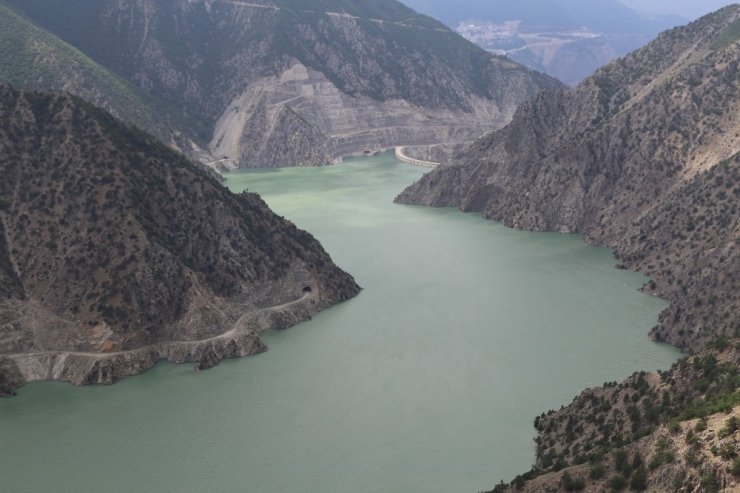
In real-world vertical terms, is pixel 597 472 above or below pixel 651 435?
below

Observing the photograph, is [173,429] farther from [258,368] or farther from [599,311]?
[599,311]

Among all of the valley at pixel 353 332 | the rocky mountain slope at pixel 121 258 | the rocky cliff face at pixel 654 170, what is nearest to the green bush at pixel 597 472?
the valley at pixel 353 332

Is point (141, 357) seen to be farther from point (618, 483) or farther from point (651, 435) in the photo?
point (651, 435)

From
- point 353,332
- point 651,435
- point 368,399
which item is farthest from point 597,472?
point 353,332

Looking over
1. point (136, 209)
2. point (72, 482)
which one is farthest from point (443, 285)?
point (72, 482)

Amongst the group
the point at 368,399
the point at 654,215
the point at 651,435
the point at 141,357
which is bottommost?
the point at 141,357

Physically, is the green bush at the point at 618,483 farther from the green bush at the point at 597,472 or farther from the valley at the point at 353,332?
the green bush at the point at 597,472
